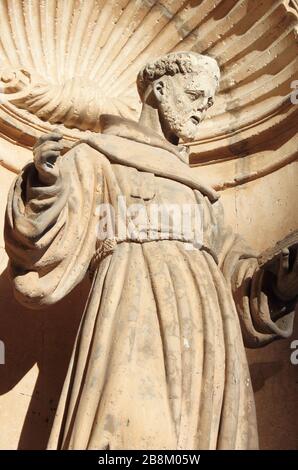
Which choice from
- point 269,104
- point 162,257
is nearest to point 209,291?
point 162,257

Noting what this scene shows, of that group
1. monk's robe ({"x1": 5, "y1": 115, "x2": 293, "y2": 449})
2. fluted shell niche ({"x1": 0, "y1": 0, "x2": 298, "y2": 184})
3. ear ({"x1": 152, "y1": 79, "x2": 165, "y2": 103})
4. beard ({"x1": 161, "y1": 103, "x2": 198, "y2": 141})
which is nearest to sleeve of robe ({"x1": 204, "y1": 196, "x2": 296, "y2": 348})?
monk's robe ({"x1": 5, "y1": 115, "x2": 293, "y2": 449})

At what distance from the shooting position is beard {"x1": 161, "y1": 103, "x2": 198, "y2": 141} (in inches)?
180

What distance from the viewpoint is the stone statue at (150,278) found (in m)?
3.91

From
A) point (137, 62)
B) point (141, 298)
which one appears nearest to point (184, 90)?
point (141, 298)

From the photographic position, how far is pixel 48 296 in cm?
415

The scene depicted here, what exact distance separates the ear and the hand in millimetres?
662

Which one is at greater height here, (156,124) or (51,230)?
(156,124)

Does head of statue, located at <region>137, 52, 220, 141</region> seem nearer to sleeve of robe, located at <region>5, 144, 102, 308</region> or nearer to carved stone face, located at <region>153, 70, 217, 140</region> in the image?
carved stone face, located at <region>153, 70, 217, 140</region>

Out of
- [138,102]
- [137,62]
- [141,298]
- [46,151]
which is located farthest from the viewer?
[137,62]

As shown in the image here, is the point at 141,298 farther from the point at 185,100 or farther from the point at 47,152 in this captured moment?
the point at 185,100

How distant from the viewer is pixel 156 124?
4.62m

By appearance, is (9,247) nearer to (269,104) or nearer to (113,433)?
(113,433)

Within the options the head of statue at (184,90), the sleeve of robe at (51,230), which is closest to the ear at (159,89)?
the head of statue at (184,90)

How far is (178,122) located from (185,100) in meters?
0.07
